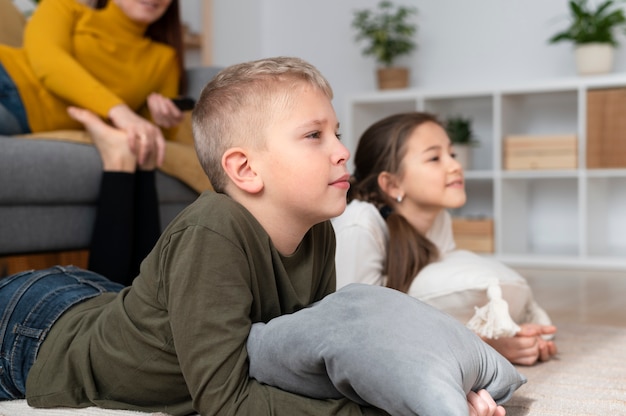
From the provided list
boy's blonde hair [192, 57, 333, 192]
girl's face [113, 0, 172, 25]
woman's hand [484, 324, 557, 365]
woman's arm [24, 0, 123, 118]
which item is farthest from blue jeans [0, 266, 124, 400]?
girl's face [113, 0, 172, 25]

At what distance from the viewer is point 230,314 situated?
2.89 feet

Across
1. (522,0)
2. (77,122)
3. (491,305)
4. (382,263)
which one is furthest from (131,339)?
(522,0)

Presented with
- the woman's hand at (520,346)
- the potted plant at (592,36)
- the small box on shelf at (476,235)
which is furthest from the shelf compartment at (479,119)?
the woman's hand at (520,346)

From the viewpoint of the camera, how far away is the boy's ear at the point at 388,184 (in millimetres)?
1726

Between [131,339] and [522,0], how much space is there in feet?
11.4

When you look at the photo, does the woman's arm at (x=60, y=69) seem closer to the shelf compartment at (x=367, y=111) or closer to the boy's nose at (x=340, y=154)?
the boy's nose at (x=340, y=154)

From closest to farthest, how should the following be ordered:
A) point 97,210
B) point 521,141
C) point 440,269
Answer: point 440,269
point 97,210
point 521,141

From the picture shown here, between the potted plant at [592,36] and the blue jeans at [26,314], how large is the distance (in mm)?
2951

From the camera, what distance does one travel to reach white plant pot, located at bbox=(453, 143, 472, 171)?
12.5 feet

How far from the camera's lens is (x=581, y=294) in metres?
2.50

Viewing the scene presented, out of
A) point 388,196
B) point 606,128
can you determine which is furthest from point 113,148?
point 606,128

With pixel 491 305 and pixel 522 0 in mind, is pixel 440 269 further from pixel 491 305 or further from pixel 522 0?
pixel 522 0

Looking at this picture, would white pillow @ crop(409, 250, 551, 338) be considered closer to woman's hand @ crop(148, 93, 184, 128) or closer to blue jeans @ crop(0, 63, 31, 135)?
woman's hand @ crop(148, 93, 184, 128)

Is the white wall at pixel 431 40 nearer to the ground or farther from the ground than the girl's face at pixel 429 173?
farther from the ground
